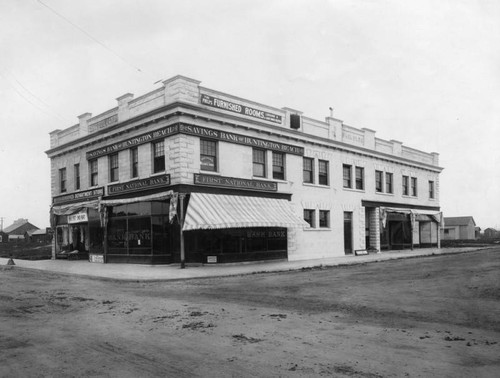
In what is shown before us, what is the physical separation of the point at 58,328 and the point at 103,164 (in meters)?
19.4

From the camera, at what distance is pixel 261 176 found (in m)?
25.0

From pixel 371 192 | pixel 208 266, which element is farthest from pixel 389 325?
pixel 371 192

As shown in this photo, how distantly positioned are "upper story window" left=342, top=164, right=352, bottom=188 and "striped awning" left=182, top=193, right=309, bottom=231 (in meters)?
7.43

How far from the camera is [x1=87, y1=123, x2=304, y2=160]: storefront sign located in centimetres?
2148

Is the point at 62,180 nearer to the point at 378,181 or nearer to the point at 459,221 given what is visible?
the point at 378,181

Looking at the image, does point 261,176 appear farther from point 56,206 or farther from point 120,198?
point 56,206

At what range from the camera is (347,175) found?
31422mm

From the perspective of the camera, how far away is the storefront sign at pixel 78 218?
87.3 feet

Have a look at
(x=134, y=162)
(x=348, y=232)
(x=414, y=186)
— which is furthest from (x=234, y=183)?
(x=414, y=186)

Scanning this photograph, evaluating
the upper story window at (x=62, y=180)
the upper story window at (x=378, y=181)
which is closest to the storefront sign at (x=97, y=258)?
the upper story window at (x=62, y=180)

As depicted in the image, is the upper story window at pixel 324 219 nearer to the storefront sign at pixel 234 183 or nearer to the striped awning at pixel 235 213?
the striped awning at pixel 235 213

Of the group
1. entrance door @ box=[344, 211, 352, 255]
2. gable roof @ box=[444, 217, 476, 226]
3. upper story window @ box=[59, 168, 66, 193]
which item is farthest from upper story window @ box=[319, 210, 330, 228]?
gable roof @ box=[444, 217, 476, 226]

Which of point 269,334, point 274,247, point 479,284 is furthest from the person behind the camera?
point 274,247

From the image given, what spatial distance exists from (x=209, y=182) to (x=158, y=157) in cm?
300
